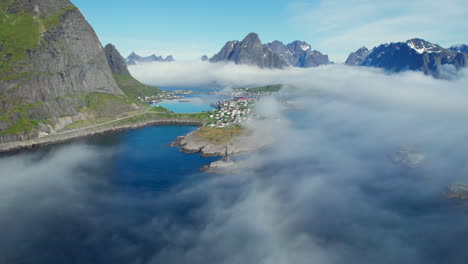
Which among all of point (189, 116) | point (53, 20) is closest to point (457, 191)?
point (189, 116)

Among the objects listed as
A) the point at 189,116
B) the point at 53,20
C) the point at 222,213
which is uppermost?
the point at 53,20

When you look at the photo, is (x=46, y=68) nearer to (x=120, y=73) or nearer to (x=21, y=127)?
(x=21, y=127)

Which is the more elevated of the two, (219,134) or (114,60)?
(114,60)

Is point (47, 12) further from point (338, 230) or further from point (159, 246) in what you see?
point (338, 230)

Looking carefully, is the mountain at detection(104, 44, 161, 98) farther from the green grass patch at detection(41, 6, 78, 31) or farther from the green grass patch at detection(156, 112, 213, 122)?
the green grass patch at detection(41, 6, 78, 31)

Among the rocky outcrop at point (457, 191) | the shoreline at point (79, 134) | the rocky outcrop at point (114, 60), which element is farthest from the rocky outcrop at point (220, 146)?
the rocky outcrop at point (114, 60)

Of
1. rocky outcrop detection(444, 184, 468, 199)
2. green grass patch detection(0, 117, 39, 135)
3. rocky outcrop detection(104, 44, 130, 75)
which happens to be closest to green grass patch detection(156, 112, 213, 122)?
green grass patch detection(0, 117, 39, 135)
